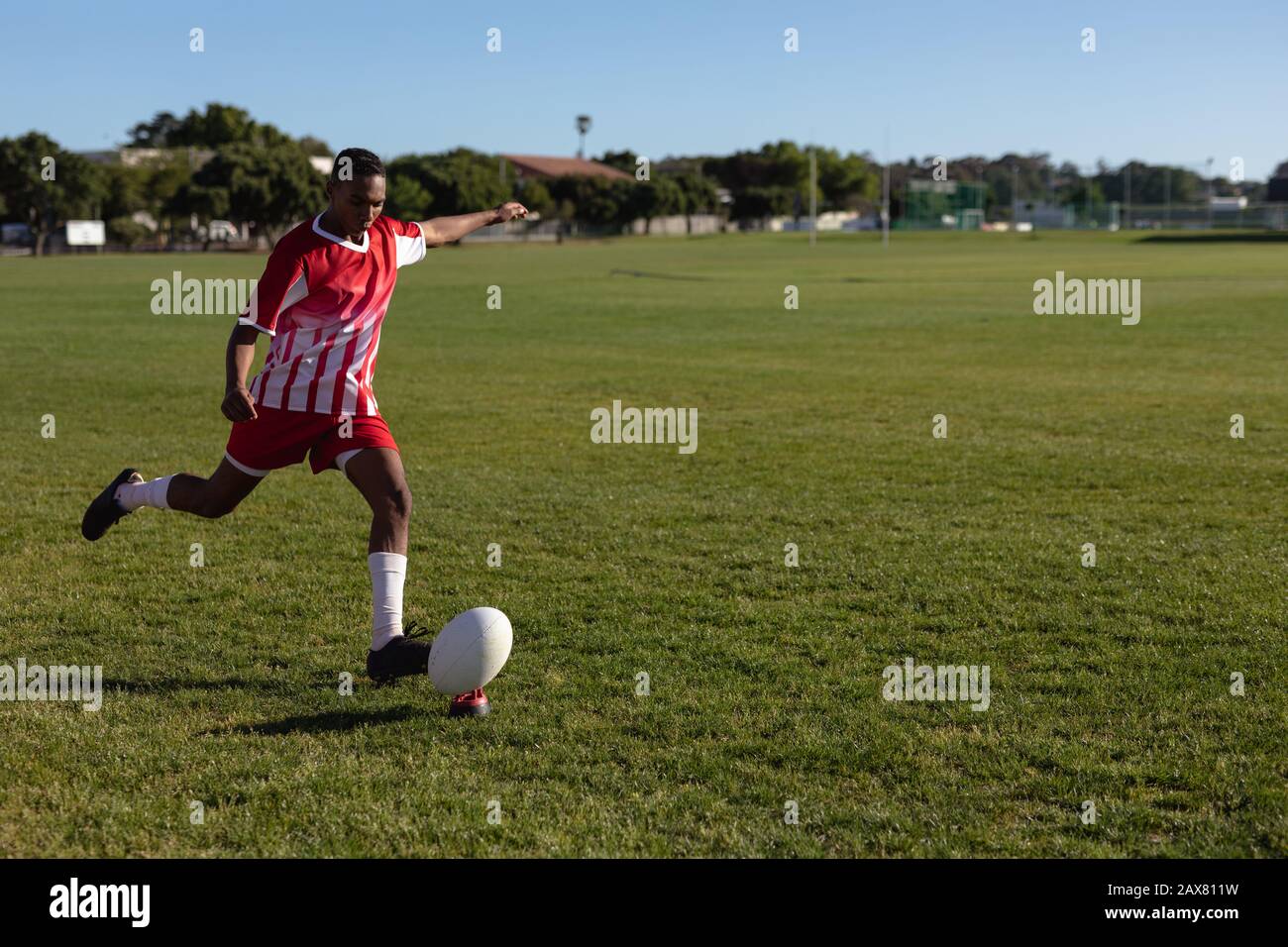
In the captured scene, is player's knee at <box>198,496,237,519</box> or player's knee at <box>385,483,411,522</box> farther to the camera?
player's knee at <box>198,496,237,519</box>

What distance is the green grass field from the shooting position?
4.38 m

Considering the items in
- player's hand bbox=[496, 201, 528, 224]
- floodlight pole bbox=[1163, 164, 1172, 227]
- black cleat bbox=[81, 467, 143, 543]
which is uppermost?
floodlight pole bbox=[1163, 164, 1172, 227]

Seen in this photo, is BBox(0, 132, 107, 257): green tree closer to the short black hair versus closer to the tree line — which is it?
the tree line

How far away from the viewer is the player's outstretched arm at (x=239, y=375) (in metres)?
5.43

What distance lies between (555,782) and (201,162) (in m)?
109

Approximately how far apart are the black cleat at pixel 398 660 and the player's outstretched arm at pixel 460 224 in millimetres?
2162

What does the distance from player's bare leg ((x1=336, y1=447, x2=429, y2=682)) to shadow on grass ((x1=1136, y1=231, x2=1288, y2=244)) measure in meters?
89.8

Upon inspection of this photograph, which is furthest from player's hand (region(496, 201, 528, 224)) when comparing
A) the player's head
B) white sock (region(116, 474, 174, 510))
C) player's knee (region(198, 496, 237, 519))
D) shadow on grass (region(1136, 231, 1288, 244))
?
shadow on grass (region(1136, 231, 1288, 244))

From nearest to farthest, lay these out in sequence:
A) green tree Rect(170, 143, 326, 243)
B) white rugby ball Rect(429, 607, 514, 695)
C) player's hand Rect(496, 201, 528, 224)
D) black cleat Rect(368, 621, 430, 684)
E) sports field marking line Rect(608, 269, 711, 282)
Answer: white rugby ball Rect(429, 607, 514, 695)
black cleat Rect(368, 621, 430, 684)
player's hand Rect(496, 201, 528, 224)
sports field marking line Rect(608, 269, 711, 282)
green tree Rect(170, 143, 326, 243)

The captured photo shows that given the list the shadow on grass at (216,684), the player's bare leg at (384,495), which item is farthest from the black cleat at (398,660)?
the player's bare leg at (384,495)

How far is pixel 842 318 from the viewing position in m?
26.9

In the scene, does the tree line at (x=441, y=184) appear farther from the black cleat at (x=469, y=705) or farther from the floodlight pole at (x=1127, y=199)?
the black cleat at (x=469, y=705)
